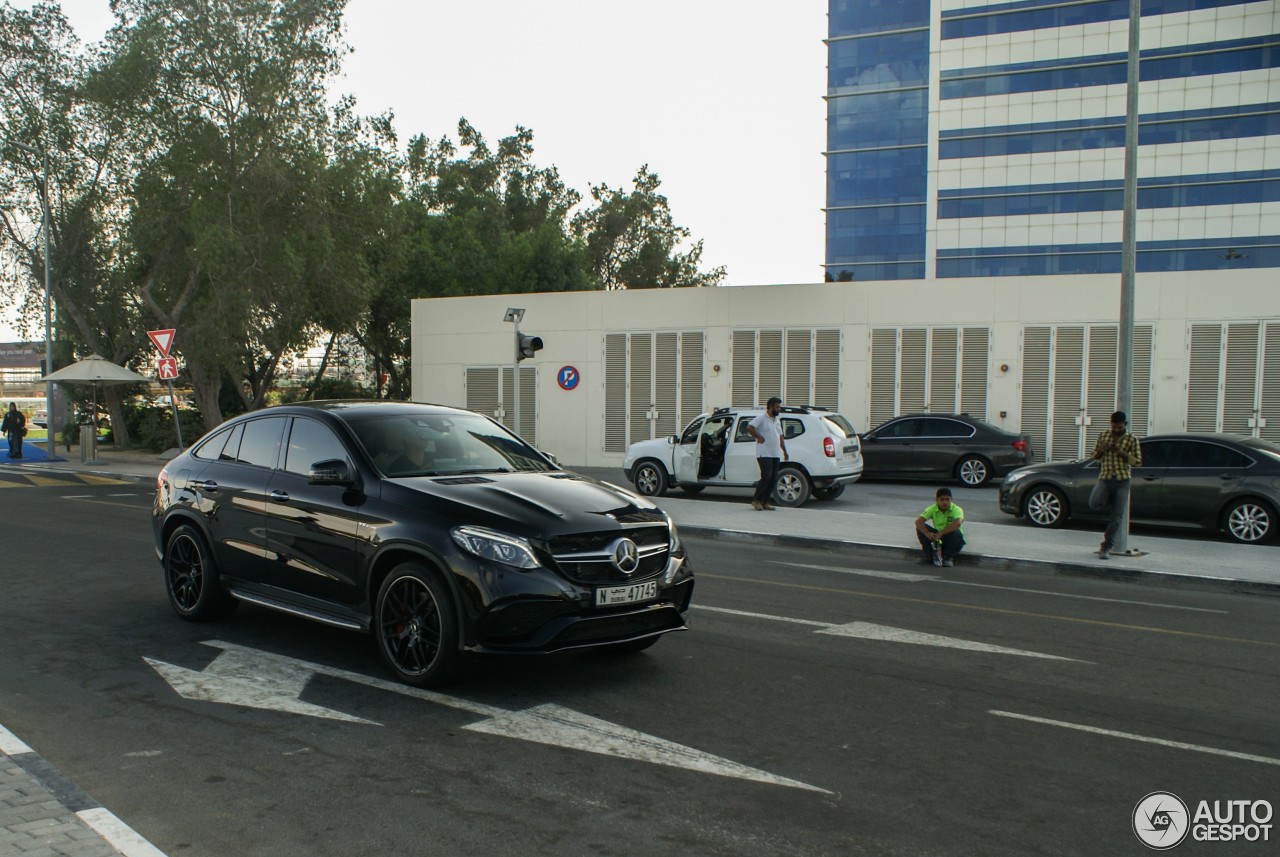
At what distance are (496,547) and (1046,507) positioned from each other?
11744 millimetres

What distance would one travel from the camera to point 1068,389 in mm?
23000

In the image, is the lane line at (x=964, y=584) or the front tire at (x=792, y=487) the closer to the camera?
the lane line at (x=964, y=584)

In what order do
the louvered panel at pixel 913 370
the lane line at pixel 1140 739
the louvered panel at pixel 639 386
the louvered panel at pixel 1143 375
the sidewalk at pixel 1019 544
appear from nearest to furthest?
the lane line at pixel 1140 739, the sidewalk at pixel 1019 544, the louvered panel at pixel 1143 375, the louvered panel at pixel 913 370, the louvered panel at pixel 639 386

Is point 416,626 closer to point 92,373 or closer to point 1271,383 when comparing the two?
point 1271,383

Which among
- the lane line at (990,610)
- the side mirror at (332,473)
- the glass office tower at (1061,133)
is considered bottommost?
the lane line at (990,610)

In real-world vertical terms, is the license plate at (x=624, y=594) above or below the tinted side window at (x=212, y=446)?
below

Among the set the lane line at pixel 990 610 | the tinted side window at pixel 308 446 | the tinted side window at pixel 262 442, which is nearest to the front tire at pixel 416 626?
the tinted side window at pixel 308 446

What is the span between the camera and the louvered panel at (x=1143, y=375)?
22.4 meters

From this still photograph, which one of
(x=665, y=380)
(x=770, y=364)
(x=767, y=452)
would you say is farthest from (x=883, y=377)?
→ (x=767, y=452)

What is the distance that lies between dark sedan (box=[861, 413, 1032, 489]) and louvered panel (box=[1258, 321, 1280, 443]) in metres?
4.71

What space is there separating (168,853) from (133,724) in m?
1.85

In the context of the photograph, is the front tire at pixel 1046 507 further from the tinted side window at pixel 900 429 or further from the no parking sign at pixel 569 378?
the no parking sign at pixel 569 378

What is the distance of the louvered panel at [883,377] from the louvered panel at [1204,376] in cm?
613

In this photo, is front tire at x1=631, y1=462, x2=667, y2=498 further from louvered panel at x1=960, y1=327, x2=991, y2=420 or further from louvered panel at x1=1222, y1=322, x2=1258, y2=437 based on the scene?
louvered panel at x1=1222, y1=322, x2=1258, y2=437
